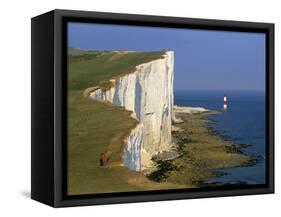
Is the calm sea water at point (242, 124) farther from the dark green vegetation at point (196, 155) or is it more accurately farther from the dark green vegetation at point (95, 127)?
the dark green vegetation at point (95, 127)

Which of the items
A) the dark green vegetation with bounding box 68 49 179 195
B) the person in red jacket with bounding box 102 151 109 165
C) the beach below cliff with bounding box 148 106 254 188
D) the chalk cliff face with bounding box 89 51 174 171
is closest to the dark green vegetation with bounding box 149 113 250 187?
the beach below cliff with bounding box 148 106 254 188

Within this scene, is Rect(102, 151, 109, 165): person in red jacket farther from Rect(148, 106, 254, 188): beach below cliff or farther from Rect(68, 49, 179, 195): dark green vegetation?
Rect(148, 106, 254, 188): beach below cliff

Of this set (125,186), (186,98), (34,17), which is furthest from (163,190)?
(34,17)

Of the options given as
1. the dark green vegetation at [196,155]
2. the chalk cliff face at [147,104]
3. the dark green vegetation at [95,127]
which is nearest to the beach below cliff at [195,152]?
the dark green vegetation at [196,155]

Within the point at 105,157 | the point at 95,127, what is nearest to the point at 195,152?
the point at 105,157

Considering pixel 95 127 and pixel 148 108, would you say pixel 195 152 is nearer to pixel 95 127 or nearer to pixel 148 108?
pixel 148 108

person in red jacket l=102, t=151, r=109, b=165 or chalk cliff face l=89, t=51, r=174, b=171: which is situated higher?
chalk cliff face l=89, t=51, r=174, b=171

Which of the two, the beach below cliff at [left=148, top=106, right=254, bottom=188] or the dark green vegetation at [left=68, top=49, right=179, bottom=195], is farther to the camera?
the beach below cliff at [left=148, top=106, right=254, bottom=188]
